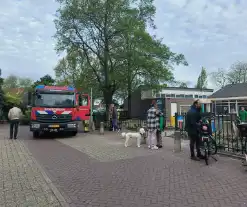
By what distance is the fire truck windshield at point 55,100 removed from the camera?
14.5 metres

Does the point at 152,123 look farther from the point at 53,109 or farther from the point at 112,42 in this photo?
the point at 112,42

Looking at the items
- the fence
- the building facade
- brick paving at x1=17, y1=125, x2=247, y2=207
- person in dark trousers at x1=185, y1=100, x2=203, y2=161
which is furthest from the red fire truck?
the building facade

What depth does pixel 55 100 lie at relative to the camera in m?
14.8

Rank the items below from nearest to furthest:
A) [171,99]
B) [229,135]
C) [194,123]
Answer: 1. [194,123]
2. [229,135]
3. [171,99]

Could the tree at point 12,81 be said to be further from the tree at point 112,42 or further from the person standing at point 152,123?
the person standing at point 152,123

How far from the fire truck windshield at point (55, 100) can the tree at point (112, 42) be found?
7056 millimetres

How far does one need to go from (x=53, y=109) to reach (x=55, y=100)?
22.8 inches

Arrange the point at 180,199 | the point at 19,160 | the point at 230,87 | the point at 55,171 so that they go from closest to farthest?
the point at 180,199 < the point at 55,171 < the point at 19,160 < the point at 230,87

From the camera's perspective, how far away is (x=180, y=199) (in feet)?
15.8

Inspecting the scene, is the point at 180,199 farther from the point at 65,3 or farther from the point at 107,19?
the point at 65,3

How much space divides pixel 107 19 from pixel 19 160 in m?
15.8

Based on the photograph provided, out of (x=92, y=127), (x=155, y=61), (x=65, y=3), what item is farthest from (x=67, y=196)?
(x=65, y=3)

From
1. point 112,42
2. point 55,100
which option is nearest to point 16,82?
point 112,42

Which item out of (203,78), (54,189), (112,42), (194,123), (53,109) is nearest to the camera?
(54,189)
